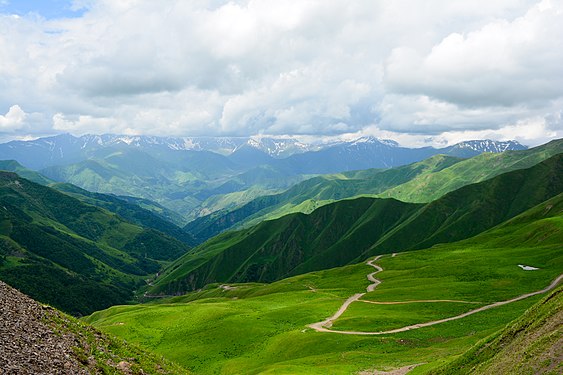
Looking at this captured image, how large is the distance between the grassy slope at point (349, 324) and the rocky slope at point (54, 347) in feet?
88.9

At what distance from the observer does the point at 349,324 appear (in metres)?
82.4

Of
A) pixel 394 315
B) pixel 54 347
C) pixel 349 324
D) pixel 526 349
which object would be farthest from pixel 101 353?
pixel 394 315

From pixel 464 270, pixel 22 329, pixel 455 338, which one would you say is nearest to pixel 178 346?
pixel 455 338

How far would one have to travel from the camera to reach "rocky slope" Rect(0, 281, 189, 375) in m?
27.1

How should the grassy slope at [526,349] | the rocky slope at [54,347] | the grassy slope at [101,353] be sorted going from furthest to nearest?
the grassy slope at [101,353], the grassy slope at [526,349], the rocky slope at [54,347]

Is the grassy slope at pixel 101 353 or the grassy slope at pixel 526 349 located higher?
the grassy slope at pixel 101 353

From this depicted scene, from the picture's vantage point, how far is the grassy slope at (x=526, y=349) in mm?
30172

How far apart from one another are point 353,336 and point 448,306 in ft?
85.2

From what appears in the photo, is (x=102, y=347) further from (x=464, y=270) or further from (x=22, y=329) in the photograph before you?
(x=464, y=270)

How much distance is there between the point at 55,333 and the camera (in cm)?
3281

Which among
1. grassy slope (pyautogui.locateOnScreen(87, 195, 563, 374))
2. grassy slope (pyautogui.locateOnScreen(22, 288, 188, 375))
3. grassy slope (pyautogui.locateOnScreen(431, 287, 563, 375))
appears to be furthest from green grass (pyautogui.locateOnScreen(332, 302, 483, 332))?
grassy slope (pyautogui.locateOnScreen(22, 288, 188, 375))

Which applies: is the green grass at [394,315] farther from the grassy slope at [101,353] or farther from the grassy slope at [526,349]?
the grassy slope at [101,353]

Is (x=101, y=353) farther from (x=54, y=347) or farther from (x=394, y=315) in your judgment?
(x=394, y=315)

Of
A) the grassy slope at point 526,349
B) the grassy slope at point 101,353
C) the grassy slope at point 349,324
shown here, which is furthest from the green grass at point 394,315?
the grassy slope at point 101,353
